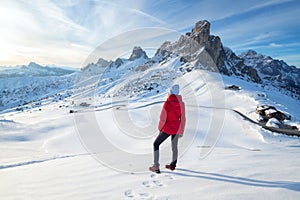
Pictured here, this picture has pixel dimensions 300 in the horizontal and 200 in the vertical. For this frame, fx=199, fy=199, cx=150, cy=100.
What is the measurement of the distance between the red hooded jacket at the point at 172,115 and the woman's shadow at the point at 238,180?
1035 millimetres

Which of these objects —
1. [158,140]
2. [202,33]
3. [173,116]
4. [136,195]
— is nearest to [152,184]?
[136,195]

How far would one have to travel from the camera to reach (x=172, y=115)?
4.99 metres

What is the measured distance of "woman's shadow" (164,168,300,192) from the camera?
373 centimetres

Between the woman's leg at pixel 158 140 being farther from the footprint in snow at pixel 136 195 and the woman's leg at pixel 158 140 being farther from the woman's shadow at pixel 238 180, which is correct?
the footprint in snow at pixel 136 195

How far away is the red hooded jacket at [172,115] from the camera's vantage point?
496 centimetres

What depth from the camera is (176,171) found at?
520 cm

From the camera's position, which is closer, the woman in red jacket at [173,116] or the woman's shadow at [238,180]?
the woman's shadow at [238,180]

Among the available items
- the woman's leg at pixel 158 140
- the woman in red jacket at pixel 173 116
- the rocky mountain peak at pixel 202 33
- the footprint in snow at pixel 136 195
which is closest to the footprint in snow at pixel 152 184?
the footprint in snow at pixel 136 195

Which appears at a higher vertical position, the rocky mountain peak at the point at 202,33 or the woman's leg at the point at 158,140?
the rocky mountain peak at the point at 202,33

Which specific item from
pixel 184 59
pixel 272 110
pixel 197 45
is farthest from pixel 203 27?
pixel 272 110

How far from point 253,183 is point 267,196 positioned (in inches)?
25.1

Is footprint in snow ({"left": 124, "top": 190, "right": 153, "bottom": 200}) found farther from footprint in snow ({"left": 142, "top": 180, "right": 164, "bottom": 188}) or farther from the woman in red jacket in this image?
the woman in red jacket

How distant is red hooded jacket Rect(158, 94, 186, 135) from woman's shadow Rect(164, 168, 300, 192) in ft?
3.40

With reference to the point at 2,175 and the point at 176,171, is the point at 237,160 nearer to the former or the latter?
the point at 176,171
